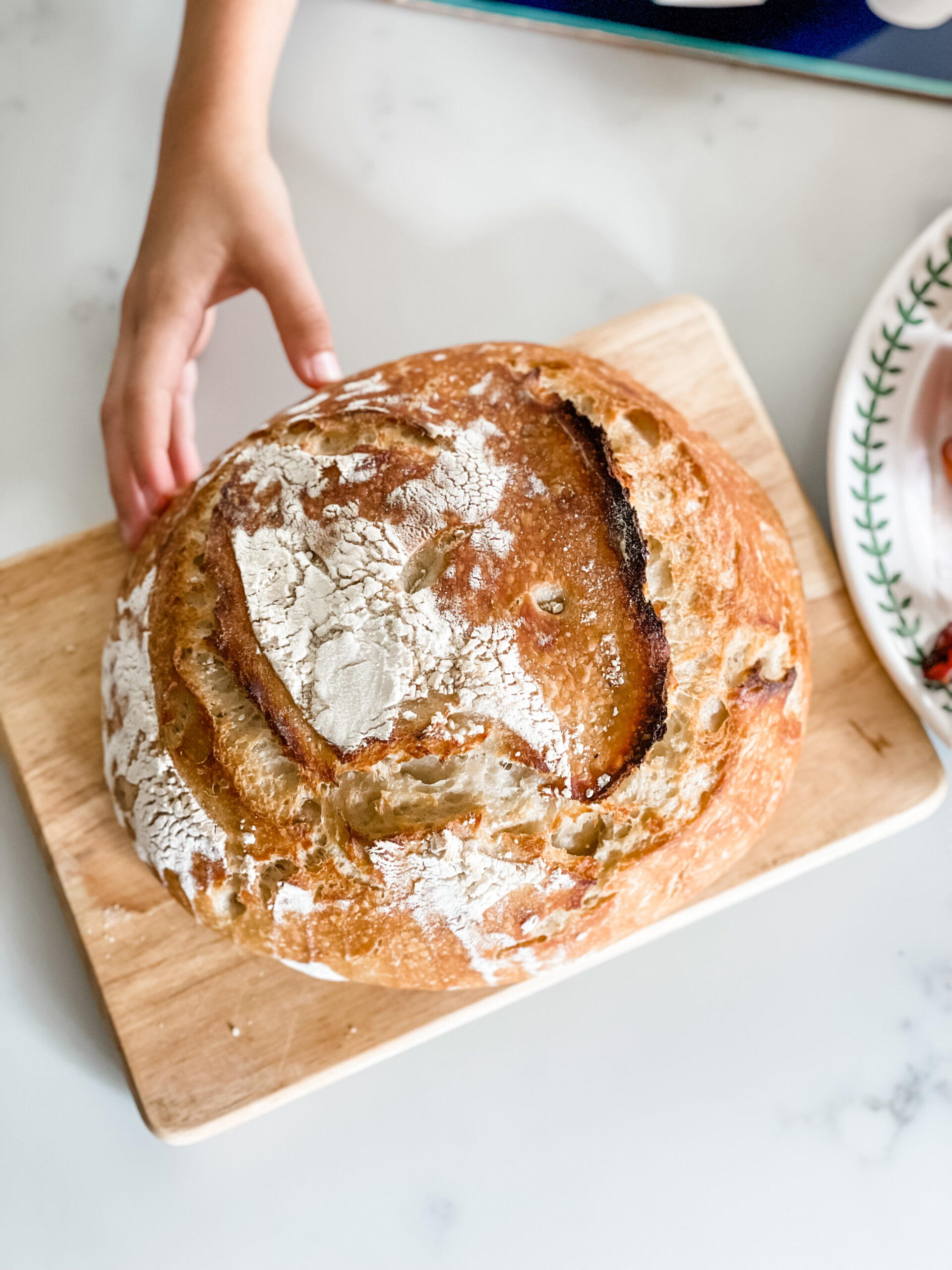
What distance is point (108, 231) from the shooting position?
3.86ft

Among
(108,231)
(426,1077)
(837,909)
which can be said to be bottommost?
(426,1077)

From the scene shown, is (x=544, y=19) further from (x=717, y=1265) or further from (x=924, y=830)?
(x=717, y=1265)

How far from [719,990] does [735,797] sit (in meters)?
0.41

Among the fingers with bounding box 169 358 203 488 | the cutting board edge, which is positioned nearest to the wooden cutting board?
the cutting board edge

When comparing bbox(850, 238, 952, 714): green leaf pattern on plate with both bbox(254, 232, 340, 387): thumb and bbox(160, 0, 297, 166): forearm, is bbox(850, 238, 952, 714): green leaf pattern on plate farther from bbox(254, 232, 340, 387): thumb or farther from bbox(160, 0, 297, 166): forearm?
bbox(160, 0, 297, 166): forearm

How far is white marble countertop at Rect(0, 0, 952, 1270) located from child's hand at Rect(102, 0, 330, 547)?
13 centimetres

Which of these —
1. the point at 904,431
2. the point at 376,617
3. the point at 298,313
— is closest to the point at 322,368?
the point at 298,313

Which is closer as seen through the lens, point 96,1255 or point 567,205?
point 96,1255

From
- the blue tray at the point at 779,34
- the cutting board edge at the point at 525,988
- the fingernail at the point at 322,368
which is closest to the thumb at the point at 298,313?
the fingernail at the point at 322,368

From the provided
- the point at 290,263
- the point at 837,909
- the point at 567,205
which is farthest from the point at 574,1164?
the point at 567,205

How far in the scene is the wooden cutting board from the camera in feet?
3.03

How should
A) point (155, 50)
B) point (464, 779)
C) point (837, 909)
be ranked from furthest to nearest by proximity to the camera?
1. point (155, 50)
2. point (837, 909)
3. point (464, 779)

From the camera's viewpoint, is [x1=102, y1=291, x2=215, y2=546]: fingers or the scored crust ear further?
[x1=102, y1=291, x2=215, y2=546]: fingers

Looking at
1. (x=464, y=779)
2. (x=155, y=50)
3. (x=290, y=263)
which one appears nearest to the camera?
(x=464, y=779)
